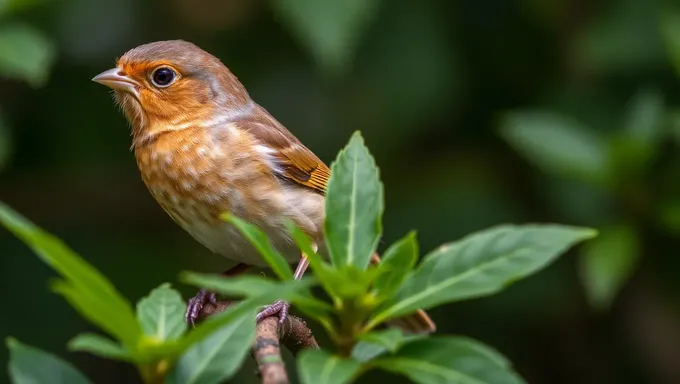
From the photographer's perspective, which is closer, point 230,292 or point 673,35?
point 230,292

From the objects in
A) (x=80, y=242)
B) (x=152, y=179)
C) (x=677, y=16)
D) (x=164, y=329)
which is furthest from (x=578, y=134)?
(x=164, y=329)

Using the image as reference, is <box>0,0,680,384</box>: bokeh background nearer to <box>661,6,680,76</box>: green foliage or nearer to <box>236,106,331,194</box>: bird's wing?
<box>661,6,680,76</box>: green foliage

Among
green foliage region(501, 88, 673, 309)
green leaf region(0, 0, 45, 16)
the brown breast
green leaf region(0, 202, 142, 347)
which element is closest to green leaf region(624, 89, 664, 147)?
green foliage region(501, 88, 673, 309)

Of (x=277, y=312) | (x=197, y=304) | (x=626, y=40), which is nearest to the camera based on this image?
(x=277, y=312)

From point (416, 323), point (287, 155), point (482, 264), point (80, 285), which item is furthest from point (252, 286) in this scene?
point (416, 323)

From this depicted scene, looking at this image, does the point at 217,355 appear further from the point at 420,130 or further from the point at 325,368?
the point at 420,130

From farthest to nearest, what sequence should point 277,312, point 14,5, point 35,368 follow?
point 14,5
point 277,312
point 35,368

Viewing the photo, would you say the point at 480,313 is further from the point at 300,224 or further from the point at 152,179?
the point at 152,179

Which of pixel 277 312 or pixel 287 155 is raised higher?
pixel 287 155
